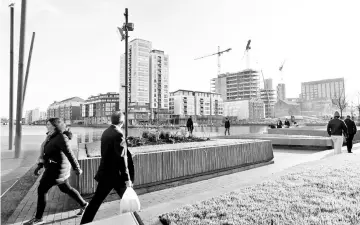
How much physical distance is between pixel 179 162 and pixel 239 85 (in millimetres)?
153462

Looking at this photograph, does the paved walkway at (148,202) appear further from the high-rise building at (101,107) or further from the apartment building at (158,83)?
the high-rise building at (101,107)

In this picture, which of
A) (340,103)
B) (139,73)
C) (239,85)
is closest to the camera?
(340,103)

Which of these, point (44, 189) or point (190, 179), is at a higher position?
point (44, 189)

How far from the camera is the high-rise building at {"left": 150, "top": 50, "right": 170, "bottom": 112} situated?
122 metres

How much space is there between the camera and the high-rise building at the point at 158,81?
401 ft

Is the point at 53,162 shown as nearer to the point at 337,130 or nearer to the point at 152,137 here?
the point at 152,137

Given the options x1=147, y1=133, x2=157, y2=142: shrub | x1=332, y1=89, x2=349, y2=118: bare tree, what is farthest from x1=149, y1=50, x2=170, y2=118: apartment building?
x1=147, y1=133, x2=157, y2=142: shrub

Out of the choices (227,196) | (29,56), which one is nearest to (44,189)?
(227,196)

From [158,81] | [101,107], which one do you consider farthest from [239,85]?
[101,107]

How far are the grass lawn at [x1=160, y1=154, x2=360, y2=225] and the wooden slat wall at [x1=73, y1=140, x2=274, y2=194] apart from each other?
7.32 feet

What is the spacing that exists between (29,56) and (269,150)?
14.0 meters

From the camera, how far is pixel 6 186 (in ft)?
21.2

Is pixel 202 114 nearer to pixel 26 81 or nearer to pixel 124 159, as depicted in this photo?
pixel 26 81

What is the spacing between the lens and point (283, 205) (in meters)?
3.67
